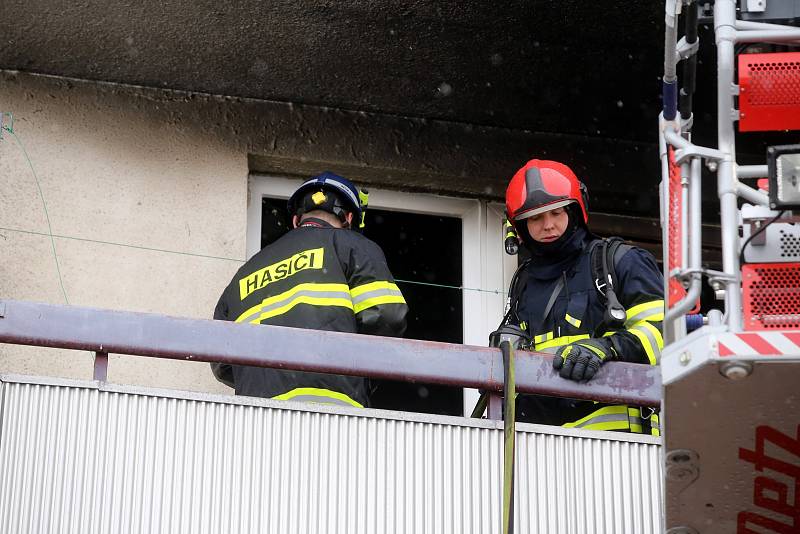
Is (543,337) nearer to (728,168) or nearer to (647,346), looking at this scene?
(647,346)

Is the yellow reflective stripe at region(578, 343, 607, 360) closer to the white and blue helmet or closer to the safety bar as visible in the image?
the safety bar

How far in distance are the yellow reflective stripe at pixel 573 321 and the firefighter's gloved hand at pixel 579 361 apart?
1.85ft

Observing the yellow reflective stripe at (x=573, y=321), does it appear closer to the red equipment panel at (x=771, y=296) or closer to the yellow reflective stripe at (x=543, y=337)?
the yellow reflective stripe at (x=543, y=337)

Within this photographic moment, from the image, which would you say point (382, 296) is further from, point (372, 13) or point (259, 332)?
point (372, 13)

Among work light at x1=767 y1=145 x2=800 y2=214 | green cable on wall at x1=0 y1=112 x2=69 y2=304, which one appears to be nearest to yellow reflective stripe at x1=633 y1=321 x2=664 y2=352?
work light at x1=767 y1=145 x2=800 y2=214

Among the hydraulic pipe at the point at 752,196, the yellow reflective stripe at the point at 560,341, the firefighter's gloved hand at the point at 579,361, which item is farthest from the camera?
the yellow reflective stripe at the point at 560,341

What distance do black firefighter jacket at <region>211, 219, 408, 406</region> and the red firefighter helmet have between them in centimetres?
67

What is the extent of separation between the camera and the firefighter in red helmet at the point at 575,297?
5469 millimetres

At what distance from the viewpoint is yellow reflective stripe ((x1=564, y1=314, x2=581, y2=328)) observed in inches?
229

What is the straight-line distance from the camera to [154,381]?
699 centimetres

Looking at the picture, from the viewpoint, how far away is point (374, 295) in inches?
232

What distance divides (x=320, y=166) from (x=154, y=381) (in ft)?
5.21

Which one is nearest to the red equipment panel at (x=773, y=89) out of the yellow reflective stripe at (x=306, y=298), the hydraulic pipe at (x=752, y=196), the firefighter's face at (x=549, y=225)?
the hydraulic pipe at (x=752, y=196)

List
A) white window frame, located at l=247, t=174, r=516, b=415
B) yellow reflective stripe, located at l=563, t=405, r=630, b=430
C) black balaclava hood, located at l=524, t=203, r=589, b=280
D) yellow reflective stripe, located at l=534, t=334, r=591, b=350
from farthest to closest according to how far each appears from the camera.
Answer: white window frame, located at l=247, t=174, r=516, b=415
black balaclava hood, located at l=524, t=203, r=589, b=280
yellow reflective stripe, located at l=534, t=334, r=591, b=350
yellow reflective stripe, located at l=563, t=405, r=630, b=430
